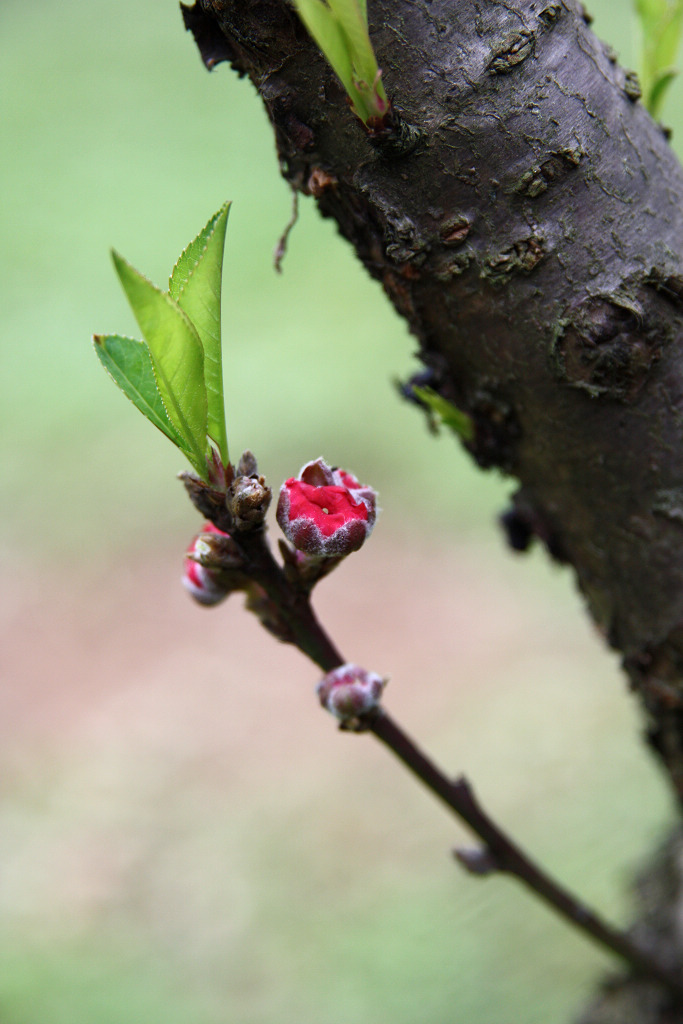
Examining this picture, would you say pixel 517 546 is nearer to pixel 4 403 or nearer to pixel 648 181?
pixel 648 181

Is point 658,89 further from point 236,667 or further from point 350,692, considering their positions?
point 236,667

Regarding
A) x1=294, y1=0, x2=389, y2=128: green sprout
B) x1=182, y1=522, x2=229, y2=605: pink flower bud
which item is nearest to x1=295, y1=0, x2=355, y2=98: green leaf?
x1=294, y1=0, x2=389, y2=128: green sprout

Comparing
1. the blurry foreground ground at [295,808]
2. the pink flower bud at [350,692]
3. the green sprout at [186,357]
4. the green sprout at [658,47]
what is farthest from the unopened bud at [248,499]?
the blurry foreground ground at [295,808]

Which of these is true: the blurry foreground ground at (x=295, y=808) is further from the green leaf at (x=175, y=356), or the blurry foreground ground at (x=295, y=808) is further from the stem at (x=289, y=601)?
the green leaf at (x=175, y=356)

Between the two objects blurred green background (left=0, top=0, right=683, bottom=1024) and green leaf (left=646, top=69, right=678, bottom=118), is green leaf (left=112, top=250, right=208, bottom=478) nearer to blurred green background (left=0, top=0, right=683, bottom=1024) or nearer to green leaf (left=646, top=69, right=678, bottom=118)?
green leaf (left=646, top=69, right=678, bottom=118)

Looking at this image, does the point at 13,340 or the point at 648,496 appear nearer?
the point at 648,496

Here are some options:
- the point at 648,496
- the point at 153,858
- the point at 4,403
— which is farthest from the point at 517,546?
the point at 4,403

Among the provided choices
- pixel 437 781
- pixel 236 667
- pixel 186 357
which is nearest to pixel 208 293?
pixel 186 357
